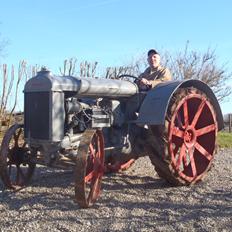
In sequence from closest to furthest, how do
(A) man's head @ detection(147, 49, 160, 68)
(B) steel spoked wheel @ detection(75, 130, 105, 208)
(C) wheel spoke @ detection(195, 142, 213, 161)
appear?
(B) steel spoked wheel @ detection(75, 130, 105, 208)
(C) wheel spoke @ detection(195, 142, 213, 161)
(A) man's head @ detection(147, 49, 160, 68)

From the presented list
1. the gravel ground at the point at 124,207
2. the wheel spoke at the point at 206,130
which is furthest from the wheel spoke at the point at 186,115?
the gravel ground at the point at 124,207

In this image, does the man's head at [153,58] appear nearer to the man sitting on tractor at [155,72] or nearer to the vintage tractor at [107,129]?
the man sitting on tractor at [155,72]

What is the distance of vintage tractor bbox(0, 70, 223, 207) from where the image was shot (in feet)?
19.4

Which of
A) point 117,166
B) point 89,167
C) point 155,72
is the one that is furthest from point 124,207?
point 155,72

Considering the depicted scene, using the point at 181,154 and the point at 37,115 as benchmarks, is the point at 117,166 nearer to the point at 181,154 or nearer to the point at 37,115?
the point at 181,154

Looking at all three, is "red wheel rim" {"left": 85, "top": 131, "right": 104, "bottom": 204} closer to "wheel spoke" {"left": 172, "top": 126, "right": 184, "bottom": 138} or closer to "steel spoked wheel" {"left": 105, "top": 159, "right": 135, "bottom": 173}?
"wheel spoke" {"left": 172, "top": 126, "right": 184, "bottom": 138}

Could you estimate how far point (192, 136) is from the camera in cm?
707

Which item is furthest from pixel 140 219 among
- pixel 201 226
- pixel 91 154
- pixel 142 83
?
pixel 142 83

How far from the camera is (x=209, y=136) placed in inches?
291

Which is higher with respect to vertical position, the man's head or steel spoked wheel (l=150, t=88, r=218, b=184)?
the man's head

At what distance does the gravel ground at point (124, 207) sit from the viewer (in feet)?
15.6

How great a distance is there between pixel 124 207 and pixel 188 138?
1.93m

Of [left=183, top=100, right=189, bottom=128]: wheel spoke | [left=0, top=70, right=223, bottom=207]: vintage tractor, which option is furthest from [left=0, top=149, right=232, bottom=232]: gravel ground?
[left=183, top=100, right=189, bottom=128]: wheel spoke

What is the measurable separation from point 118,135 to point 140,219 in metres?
1.90
